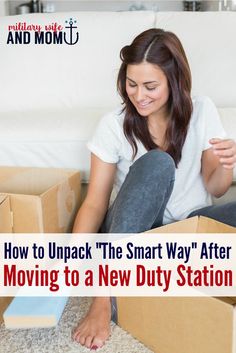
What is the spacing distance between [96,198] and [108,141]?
15cm

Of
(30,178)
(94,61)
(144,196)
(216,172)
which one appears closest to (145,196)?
(144,196)

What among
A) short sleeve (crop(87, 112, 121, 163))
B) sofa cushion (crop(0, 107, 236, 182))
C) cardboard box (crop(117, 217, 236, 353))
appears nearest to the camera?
cardboard box (crop(117, 217, 236, 353))

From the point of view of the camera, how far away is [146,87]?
3.45 feet

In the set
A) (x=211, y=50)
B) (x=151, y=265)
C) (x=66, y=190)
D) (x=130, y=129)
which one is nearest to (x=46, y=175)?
(x=66, y=190)

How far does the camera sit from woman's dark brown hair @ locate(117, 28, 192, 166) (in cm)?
105

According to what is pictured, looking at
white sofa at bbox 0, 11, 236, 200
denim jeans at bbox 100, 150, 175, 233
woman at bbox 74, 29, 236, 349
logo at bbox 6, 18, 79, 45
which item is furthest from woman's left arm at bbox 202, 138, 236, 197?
logo at bbox 6, 18, 79, 45

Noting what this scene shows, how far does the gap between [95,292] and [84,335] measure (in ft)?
0.33

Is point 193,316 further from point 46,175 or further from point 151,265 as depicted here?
point 46,175

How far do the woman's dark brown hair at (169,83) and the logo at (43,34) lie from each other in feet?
2.44

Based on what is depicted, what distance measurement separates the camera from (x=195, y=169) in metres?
1.14

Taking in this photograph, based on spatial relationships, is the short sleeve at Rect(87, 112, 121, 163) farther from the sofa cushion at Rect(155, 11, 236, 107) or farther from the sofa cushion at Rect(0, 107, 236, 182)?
the sofa cushion at Rect(155, 11, 236, 107)

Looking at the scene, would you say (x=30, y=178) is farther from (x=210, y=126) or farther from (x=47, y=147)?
(x=210, y=126)

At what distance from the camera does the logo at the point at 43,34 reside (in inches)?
69.9

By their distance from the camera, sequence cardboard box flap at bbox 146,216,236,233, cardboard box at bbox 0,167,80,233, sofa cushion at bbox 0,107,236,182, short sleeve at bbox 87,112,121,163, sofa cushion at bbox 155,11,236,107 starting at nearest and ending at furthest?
cardboard box flap at bbox 146,216,236,233 < cardboard box at bbox 0,167,80,233 < short sleeve at bbox 87,112,121,163 < sofa cushion at bbox 0,107,236,182 < sofa cushion at bbox 155,11,236,107
